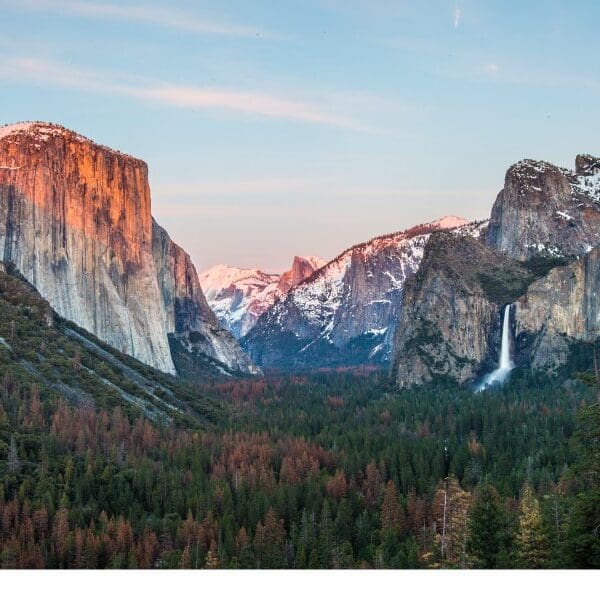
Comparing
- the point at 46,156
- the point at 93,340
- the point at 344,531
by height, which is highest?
the point at 46,156

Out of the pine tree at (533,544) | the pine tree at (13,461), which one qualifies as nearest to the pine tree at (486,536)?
the pine tree at (533,544)

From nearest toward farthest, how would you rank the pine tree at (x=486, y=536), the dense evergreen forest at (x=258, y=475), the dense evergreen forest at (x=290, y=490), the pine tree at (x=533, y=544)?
the pine tree at (x=533, y=544) < the pine tree at (x=486, y=536) < the dense evergreen forest at (x=290, y=490) < the dense evergreen forest at (x=258, y=475)

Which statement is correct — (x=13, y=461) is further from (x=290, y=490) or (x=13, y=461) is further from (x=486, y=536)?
(x=486, y=536)

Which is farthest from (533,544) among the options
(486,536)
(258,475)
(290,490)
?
(258,475)

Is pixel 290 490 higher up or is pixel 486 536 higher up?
pixel 486 536

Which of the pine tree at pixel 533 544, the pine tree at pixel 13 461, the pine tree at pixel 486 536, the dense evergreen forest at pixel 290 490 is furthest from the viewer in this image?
the pine tree at pixel 13 461

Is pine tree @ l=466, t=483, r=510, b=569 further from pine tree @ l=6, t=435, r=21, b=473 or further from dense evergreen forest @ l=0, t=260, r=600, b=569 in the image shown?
pine tree @ l=6, t=435, r=21, b=473

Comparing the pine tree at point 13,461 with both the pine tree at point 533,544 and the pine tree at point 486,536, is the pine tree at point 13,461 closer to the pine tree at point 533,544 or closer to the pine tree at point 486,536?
the pine tree at point 486,536
